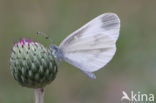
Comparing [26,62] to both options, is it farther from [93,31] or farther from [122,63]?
[122,63]

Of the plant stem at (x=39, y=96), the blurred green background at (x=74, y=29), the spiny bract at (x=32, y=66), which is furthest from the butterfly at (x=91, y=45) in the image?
the blurred green background at (x=74, y=29)

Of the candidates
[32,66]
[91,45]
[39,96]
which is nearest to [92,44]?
[91,45]

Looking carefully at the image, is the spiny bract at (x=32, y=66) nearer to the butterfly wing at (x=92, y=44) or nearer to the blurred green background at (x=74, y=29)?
the butterfly wing at (x=92, y=44)

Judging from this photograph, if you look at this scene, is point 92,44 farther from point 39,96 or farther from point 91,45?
point 39,96

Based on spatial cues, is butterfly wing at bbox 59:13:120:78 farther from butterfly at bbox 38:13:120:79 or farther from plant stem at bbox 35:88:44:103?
plant stem at bbox 35:88:44:103

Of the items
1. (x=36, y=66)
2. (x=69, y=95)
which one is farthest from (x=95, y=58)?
(x=69, y=95)

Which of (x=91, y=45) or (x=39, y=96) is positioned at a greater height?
(x=91, y=45)
